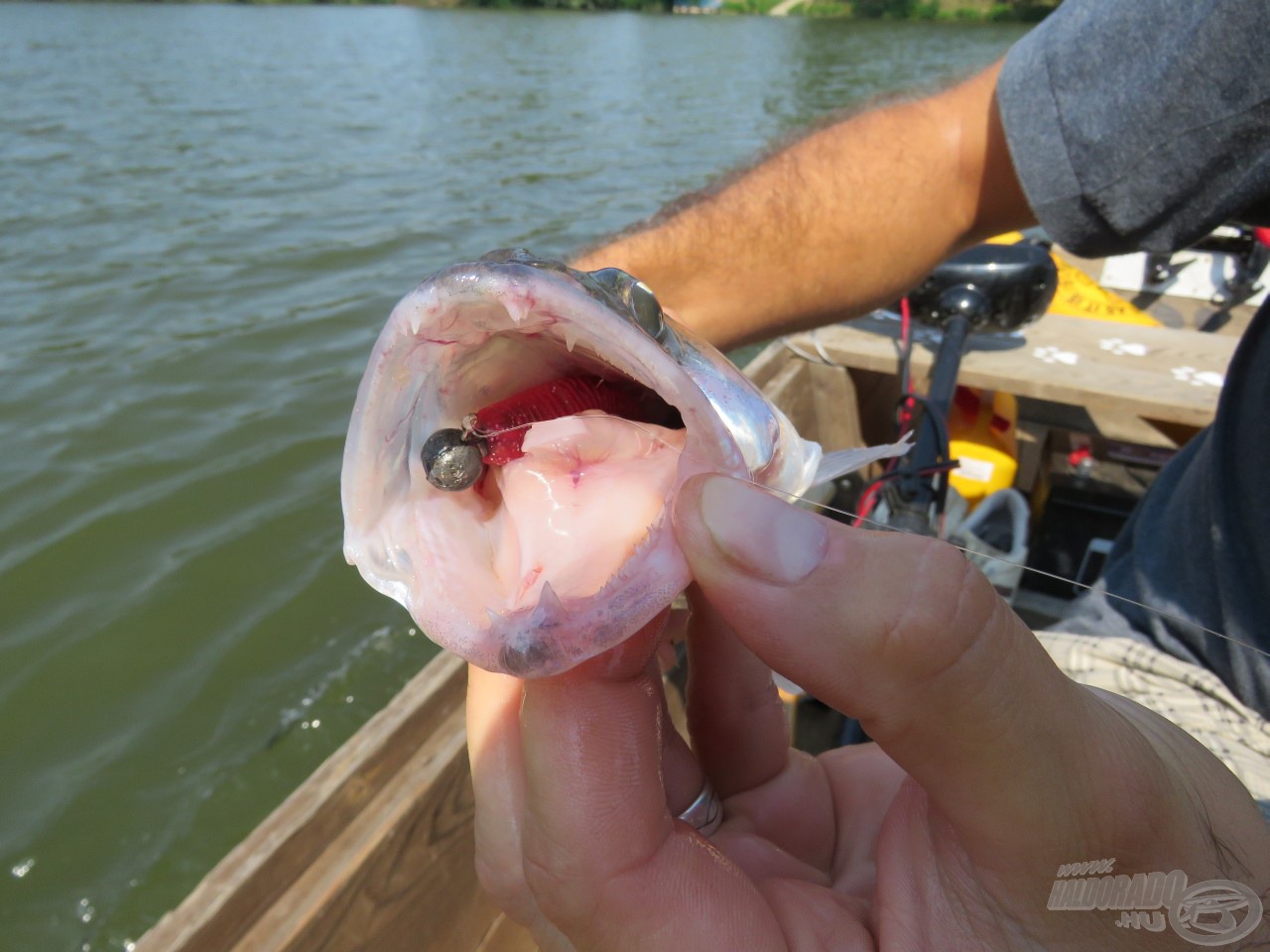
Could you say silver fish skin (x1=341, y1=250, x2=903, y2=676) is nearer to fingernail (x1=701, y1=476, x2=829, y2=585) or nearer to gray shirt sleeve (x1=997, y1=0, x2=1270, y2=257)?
fingernail (x1=701, y1=476, x2=829, y2=585)

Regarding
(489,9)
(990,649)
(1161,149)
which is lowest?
(489,9)

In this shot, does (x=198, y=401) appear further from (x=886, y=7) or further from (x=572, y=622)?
(x=886, y=7)

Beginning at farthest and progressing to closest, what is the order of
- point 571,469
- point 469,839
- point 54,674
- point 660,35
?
1. point 660,35
2. point 54,674
3. point 469,839
4. point 571,469

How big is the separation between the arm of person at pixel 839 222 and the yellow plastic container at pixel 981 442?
961 mm

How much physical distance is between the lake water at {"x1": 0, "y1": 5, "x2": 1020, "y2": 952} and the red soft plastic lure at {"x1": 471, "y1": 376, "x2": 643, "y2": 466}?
7.18 feet

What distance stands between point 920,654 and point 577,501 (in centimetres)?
44

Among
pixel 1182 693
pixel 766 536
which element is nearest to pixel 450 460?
pixel 766 536

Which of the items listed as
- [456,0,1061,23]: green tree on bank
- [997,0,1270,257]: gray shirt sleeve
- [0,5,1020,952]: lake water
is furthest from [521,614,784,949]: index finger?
[456,0,1061,23]: green tree on bank

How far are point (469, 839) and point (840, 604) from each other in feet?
5.22

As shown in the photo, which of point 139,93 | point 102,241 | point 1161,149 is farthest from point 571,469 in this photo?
point 139,93

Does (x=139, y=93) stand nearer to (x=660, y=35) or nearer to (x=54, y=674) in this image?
(x=54, y=674)

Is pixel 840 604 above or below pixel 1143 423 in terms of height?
above

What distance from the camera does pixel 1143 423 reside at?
3994mm

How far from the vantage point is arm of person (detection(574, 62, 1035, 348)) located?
2.29 metres
